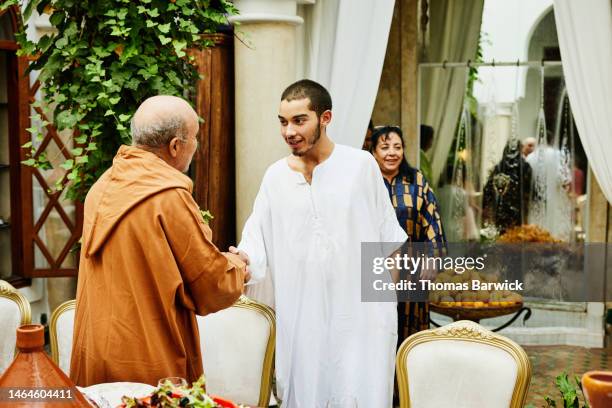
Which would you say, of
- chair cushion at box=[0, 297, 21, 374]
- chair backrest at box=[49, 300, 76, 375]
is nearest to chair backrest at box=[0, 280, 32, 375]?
chair cushion at box=[0, 297, 21, 374]

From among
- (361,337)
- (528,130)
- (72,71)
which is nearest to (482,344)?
(361,337)

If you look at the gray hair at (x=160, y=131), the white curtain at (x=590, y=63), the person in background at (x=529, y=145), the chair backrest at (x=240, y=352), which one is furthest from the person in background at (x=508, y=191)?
the gray hair at (x=160, y=131)

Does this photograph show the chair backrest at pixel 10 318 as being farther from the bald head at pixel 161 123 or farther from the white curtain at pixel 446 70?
the white curtain at pixel 446 70

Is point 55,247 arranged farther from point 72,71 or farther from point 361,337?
point 361,337

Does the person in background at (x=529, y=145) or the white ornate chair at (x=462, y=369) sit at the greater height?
the person in background at (x=529, y=145)

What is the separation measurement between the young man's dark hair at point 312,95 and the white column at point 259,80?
145cm

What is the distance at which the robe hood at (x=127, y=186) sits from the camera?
2.59m

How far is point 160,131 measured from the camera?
268cm

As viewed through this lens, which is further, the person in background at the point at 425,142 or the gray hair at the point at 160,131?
the person in background at the point at 425,142

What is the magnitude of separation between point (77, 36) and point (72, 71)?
0.18 metres

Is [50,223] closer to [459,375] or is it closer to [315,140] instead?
[315,140]

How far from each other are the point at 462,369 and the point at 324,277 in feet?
3.11

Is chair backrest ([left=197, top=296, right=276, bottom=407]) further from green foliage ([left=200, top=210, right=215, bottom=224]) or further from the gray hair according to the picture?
green foliage ([left=200, top=210, right=215, bottom=224])

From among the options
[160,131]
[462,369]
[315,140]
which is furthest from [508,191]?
[160,131]
